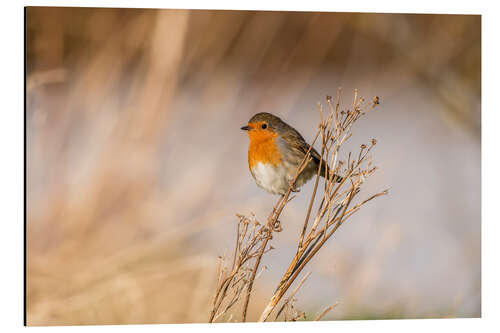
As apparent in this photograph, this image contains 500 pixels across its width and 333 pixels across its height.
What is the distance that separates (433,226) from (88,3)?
2.44 m

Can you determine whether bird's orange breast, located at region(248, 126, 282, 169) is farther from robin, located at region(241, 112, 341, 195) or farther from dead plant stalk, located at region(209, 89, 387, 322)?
dead plant stalk, located at region(209, 89, 387, 322)

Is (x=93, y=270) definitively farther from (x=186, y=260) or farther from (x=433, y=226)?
(x=433, y=226)

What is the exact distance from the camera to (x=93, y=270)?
3.43m

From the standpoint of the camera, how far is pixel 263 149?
10.9 feet

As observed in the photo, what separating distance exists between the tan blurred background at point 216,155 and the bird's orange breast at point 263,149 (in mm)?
177

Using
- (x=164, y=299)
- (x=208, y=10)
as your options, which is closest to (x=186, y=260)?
(x=164, y=299)

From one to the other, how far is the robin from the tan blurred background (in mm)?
165

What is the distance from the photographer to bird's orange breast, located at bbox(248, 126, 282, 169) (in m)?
3.30

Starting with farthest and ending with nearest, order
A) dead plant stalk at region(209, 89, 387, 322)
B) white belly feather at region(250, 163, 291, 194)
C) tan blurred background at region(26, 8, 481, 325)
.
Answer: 1. tan blurred background at region(26, 8, 481, 325)
2. white belly feather at region(250, 163, 291, 194)
3. dead plant stalk at region(209, 89, 387, 322)

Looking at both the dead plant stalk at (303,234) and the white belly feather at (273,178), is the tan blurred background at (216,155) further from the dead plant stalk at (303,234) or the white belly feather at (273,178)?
the dead plant stalk at (303,234)

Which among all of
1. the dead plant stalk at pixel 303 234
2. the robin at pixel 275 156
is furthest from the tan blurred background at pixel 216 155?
the dead plant stalk at pixel 303 234

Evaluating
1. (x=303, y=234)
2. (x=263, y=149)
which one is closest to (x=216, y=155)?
(x=263, y=149)

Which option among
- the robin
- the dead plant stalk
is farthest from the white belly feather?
the dead plant stalk

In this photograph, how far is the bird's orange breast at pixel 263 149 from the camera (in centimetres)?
330
